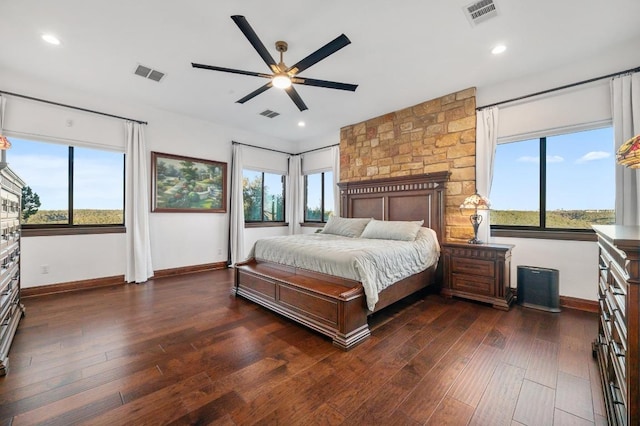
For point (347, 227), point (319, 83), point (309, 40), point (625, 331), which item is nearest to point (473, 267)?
point (347, 227)

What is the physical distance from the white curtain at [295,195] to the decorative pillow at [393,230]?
2857 mm

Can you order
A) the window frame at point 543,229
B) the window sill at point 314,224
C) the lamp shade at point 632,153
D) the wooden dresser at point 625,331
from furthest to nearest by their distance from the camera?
the window sill at point 314,224, the window frame at point 543,229, the lamp shade at point 632,153, the wooden dresser at point 625,331

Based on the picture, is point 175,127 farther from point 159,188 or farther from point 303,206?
point 303,206

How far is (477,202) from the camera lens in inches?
138

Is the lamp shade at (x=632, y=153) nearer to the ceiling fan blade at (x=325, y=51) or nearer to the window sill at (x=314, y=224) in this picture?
the ceiling fan blade at (x=325, y=51)

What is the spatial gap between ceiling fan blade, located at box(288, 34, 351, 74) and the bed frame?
210cm

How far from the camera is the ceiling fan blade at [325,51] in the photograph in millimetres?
2162

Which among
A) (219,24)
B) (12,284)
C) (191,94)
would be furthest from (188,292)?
(219,24)

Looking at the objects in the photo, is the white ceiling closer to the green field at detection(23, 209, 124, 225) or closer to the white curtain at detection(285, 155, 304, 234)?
the green field at detection(23, 209, 124, 225)

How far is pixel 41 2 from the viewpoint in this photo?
7.57 feet

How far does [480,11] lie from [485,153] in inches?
73.4

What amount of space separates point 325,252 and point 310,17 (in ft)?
7.51

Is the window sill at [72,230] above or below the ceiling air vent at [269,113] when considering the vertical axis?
below

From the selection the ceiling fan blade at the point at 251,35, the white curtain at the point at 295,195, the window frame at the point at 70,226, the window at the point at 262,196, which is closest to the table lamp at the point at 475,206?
the ceiling fan blade at the point at 251,35
